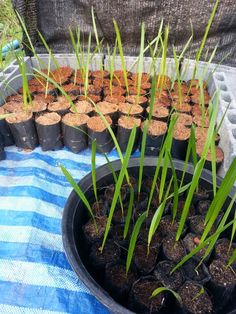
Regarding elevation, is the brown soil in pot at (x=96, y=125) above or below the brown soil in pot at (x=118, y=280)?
above

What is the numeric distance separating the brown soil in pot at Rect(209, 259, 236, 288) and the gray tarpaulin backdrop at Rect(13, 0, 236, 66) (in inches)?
52.1

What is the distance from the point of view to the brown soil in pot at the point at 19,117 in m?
1.11

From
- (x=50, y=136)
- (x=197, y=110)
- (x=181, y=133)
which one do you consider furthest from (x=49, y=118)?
(x=197, y=110)

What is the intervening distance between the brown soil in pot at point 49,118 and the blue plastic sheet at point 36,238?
15 centimetres

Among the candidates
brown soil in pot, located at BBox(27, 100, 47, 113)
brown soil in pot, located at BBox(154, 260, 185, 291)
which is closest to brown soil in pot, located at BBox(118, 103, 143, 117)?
brown soil in pot, located at BBox(27, 100, 47, 113)

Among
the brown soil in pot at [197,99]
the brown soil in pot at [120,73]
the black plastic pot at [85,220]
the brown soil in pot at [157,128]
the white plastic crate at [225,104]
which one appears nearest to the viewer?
the black plastic pot at [85,220]

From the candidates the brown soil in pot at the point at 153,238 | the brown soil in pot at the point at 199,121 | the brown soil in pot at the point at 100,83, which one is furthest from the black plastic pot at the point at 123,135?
the brown soil in pot at the point at 153,238

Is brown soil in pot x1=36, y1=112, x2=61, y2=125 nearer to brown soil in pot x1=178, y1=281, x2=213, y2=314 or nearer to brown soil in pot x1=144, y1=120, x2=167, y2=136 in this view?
brown soil in pot x1=144, y1=120, x2=167, y2=136

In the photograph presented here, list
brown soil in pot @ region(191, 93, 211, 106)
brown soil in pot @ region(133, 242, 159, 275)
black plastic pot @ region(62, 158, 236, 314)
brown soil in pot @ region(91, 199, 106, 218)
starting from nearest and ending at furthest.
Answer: black plastic pot @ region(62, 158, 236, 314) < brown soil in pot @ region(133, 242, 159, 275) < brown soil in pot @ region(91, 199, 106, 218) < brown soil in pot @ region(191, 93, 211, 106)

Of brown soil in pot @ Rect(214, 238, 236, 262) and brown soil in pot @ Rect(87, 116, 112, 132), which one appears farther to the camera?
brown soil in pot @ Rect(87, 116, 112, 132)

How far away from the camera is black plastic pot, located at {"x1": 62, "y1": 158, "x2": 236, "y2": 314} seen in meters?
0.57

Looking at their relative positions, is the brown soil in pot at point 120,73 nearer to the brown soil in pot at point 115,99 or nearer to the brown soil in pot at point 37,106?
the brown soil in pot at point 115,99

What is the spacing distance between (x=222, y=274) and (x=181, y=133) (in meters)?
0.57

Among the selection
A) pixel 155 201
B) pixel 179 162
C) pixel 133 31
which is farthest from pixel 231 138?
pixel 133 31
